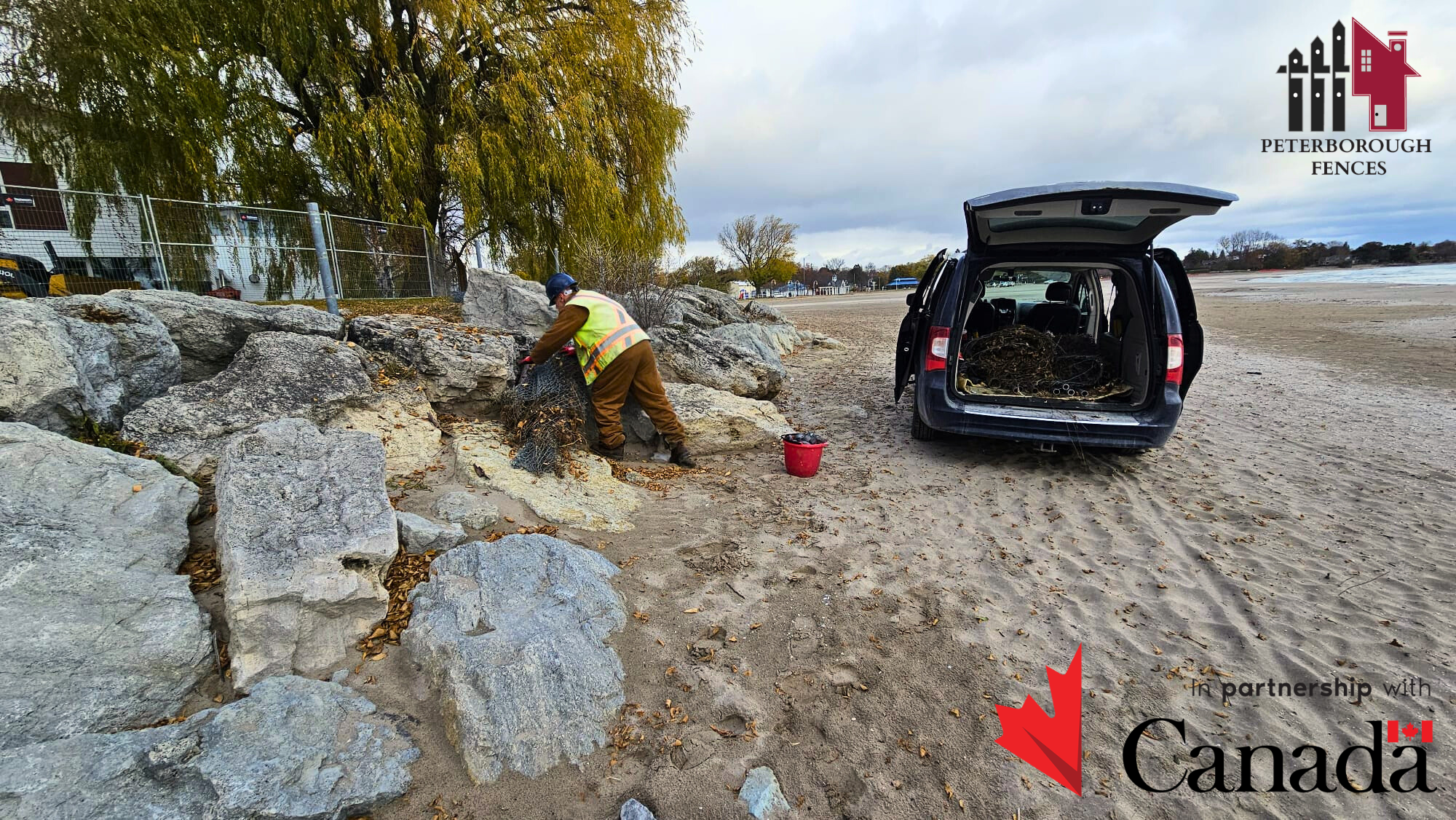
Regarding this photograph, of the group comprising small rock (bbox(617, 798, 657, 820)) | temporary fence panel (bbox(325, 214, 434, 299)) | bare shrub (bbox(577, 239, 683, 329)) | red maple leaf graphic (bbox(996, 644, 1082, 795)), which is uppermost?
temporary fence panel (bbox(325, 214, 434, 299))

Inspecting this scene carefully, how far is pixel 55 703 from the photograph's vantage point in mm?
1654

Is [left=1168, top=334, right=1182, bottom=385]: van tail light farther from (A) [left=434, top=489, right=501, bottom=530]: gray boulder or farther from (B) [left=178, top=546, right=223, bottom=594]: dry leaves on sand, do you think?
(B) [left=178, top=546, right=223, bottom=594]: dry leaves on sand

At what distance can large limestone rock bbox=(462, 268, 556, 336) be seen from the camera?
6.68 metres

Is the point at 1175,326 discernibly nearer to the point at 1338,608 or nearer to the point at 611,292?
the point at 1338,608

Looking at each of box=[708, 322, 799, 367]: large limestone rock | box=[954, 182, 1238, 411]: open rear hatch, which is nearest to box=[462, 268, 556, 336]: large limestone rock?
box=[708, 322, 799, 367]: large limestone rock

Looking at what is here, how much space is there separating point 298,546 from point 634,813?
1701mm

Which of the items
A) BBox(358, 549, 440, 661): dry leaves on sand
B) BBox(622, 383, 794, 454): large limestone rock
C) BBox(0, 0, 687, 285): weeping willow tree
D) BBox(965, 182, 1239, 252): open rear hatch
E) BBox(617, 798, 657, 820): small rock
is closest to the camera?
BBox(617, 798, 657, 820): small rock

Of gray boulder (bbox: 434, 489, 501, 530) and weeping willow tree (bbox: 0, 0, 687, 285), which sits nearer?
gray boulder (bbox: 434, 489, 501, 530)

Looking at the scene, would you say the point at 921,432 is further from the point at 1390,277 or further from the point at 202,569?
the point at 1390,277

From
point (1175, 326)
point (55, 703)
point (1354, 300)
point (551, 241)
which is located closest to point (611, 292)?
point (551, 241)

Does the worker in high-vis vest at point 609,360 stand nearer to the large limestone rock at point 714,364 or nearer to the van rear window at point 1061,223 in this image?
the large limestone rock at point 714,364

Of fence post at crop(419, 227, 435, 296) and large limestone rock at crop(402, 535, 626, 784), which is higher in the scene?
fence post at crop(419, 227, 435, 296)

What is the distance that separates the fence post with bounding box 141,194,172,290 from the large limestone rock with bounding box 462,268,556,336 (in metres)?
4.91

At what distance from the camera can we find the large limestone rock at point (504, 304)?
6.68m
